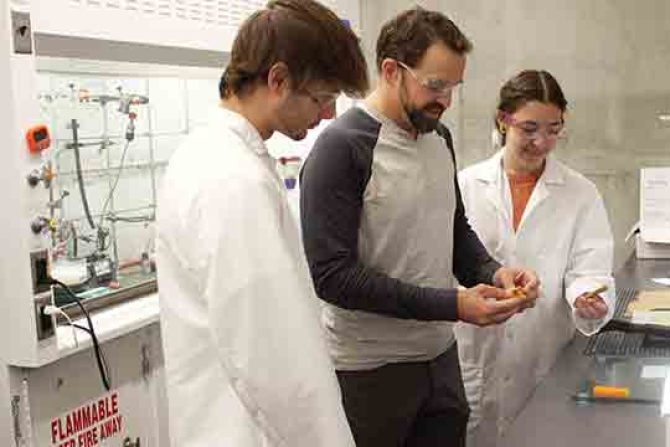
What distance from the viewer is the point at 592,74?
13.6 ft

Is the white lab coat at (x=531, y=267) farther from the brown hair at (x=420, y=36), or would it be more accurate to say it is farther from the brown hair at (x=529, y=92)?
the brown hair at (x=420, y=36)

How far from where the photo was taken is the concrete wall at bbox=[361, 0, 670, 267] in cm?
405

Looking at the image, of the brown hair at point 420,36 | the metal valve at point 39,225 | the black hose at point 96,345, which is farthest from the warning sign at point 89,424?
the brown hair at point 420,36

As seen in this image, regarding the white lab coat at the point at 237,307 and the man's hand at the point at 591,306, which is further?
the man's hand at the point at 591,306

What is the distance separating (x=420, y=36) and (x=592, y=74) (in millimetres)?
2613

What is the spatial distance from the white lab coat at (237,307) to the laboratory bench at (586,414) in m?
0.47

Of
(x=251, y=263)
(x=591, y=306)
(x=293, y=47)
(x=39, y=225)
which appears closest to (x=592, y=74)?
(x=591, y=306)

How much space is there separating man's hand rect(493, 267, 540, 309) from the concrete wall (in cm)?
242

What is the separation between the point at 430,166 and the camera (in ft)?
6.16

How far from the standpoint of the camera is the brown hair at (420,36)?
1801mm

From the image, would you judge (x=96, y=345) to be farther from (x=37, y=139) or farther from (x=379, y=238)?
(x=379, y=238)

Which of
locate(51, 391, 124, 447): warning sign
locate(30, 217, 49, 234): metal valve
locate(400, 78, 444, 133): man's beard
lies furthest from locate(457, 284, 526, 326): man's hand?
locate(51, 391, 124, 447): warning sign

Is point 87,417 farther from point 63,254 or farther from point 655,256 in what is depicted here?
point 655,256

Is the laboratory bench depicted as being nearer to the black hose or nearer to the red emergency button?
the black hose
